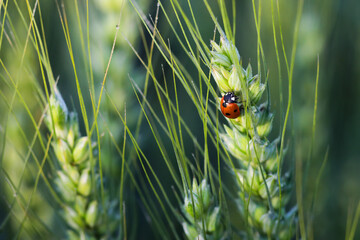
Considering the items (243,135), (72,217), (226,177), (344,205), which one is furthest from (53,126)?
(344,205)

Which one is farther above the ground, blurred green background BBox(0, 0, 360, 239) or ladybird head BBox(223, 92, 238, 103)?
ladybird head BBox(223, 92, 238, 103)

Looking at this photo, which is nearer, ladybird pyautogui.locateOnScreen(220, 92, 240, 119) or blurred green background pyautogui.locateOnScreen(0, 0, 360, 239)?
ladybird pyautogui.locateOnScreen(220, 92, 240, 119)

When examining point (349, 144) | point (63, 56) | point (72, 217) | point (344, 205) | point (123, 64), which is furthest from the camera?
point (63, 56)

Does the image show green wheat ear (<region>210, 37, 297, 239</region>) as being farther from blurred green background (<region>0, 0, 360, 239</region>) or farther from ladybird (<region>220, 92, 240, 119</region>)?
blurred green background (<region>0, 0, 360, 239</region>)

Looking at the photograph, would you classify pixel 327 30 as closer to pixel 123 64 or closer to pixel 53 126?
pixel 123 64

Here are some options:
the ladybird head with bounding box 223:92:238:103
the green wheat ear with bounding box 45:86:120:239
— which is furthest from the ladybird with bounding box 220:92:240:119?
the green wheat ear with bounding box 45:86:120:239
